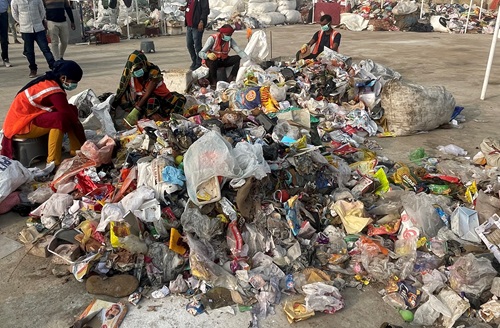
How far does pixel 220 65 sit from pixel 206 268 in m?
4.96

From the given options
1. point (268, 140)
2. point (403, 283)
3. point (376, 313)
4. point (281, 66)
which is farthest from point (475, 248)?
point (281, 66)

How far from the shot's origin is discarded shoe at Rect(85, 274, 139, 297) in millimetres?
2762

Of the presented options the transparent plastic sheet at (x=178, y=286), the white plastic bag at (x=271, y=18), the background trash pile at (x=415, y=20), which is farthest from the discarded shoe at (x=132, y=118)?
the white plastic bag at (x=271, y=18)

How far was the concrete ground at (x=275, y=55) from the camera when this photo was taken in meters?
2.58

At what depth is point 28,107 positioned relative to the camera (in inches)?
165

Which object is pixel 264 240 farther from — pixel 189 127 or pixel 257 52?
pixel 257 52

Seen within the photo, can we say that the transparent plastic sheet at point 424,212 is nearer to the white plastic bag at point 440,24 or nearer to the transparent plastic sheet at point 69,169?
the transparent plastic sheet at point 69,169

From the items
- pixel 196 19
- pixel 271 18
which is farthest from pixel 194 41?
pixel 271 18

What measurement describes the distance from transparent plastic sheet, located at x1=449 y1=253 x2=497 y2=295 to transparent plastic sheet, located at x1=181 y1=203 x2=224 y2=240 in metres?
1.58

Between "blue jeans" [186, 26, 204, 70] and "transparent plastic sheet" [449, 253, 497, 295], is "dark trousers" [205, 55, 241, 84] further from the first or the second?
"transparent plastic sheet" [449, 253, 497, 295]

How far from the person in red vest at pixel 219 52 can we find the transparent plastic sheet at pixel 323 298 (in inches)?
198

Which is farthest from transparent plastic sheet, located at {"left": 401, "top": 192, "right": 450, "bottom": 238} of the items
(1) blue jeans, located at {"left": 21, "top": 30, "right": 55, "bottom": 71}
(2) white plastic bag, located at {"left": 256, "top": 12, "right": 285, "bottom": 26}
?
(2) white plastic bag, located at {"left": 256, "top": 12, "right": 285, "bottom": 26}

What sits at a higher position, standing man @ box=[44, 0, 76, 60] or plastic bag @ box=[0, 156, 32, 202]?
standing man @ box=[44, 0, 76, 60]

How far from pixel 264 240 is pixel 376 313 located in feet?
2.94
